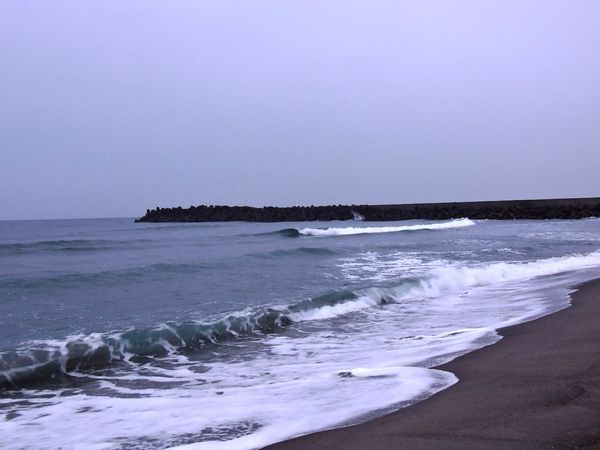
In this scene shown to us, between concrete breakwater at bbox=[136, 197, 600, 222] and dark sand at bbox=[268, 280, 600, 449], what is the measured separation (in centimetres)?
4654

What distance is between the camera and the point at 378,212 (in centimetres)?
5575

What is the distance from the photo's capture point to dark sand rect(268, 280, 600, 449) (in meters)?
2.89

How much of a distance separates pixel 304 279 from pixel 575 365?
359 inches

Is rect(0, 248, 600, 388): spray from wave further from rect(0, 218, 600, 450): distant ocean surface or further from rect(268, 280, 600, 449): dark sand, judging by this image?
rect(268, 280, 600, 449): dark sand

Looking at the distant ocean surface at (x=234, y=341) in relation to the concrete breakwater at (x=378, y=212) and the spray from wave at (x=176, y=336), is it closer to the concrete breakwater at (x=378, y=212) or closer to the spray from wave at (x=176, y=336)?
the spray from wave at (x=176, y=336)

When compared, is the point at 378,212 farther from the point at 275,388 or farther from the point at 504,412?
the point at 504,412

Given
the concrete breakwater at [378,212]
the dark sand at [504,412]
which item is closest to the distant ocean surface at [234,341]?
the dark sand at [504,412]

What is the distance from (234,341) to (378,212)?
4911 cm

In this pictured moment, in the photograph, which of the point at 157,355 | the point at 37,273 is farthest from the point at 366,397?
the point at 37,273

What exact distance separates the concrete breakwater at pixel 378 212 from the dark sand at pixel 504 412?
1832 inches

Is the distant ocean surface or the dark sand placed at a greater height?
the dark sand

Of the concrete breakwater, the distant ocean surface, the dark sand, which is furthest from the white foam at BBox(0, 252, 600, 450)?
the concrete breakwater

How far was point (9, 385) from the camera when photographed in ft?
18.5

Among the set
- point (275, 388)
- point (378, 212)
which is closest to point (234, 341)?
point (275, 388)
